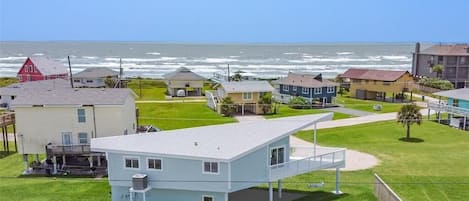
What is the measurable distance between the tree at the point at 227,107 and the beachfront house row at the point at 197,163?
29003mm

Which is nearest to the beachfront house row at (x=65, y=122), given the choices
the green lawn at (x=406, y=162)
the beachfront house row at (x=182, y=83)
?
the green lawn at (x=406, y=162)

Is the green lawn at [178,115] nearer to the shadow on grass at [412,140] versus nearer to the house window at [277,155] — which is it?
the shadow on grass at [412,140]

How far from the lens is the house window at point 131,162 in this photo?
780 inches

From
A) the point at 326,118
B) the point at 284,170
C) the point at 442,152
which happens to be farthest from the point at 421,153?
the point at 284,170

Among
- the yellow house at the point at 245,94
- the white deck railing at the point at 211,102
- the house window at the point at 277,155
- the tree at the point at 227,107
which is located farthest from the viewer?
the white deck railing at the point at 211,102

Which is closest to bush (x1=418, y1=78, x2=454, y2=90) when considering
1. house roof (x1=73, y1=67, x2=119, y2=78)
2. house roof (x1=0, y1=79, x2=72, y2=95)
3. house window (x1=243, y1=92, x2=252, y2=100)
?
house window (x1=243, y1=92, x2=252, y2=100)

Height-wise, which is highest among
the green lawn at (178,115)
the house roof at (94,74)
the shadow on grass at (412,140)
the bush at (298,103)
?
the house roof at (94,74)

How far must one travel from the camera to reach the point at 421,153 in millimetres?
32469

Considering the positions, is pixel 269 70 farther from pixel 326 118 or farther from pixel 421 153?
pixel 326 118

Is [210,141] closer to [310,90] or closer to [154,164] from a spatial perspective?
[154,164]

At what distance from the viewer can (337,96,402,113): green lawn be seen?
178ft

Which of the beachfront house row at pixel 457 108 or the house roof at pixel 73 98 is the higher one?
the house roof at pixel 73 98

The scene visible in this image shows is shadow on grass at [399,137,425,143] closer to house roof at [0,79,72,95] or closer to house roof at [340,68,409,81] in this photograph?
house roof at [340,68,409,81]

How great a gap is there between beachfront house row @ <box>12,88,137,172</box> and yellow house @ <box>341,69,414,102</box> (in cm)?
4264
